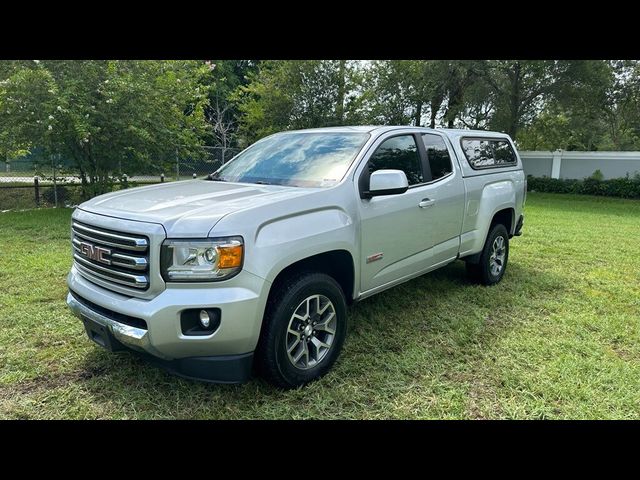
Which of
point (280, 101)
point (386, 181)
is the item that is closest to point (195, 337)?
point (386, 181)

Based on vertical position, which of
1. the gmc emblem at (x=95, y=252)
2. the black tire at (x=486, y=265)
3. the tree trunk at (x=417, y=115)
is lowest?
the black tire at (x=486, y=265)

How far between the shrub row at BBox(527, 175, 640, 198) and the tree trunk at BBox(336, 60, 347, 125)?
9.78 m

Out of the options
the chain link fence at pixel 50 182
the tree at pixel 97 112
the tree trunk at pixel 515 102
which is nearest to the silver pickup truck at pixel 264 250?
the tree at pixel 97 112

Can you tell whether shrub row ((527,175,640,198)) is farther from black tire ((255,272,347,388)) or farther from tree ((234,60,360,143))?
black tire ((255,272,347,388))

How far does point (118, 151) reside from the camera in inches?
429

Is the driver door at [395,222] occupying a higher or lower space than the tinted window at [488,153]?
lower

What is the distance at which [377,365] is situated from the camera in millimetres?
3471

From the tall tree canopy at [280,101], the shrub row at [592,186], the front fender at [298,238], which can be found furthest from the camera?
the shrub row at [592,186]

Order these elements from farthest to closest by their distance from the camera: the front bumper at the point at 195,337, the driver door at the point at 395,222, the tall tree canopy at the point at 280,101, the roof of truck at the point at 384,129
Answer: the tall tree canopy at the point at 280,101
the roof of truck at the point at 384,129
the driver door at the point at 395,222
the front bumper at the point at 195,337

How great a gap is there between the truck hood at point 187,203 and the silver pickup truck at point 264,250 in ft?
0.03

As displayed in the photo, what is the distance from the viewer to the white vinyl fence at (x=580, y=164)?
770 inches

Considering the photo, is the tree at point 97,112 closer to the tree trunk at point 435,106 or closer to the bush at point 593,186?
the tree trunk at point 435,106

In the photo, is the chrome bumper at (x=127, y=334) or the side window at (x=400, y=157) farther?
the side window at (x=400, y=157)

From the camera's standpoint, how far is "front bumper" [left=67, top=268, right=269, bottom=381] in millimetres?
2535
